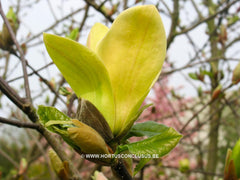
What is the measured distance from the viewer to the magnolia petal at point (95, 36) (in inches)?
17.7

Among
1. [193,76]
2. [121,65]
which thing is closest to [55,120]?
[121,65]

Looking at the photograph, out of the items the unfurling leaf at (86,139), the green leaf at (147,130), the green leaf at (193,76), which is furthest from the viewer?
the green leaf at (193,76)

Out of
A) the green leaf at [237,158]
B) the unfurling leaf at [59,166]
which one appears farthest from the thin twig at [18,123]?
the green leaf at [237,158]

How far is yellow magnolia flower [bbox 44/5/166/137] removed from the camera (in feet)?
1.21

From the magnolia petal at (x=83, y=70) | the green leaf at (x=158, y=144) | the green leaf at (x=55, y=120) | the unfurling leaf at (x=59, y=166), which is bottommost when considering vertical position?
the unfurling leaf at (x=59, y=166)

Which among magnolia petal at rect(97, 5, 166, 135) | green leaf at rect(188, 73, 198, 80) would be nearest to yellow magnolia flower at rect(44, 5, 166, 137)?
magnolia petal at rect(97, 5, 166, 135)

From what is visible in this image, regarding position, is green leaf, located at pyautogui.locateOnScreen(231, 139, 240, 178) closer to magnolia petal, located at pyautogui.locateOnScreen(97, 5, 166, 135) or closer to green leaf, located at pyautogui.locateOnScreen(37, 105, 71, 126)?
magnolia petal, located at pyautogui.locateOnScreen(97, 5, 166, 135)

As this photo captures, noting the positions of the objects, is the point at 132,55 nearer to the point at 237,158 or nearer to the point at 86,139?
the point at 86,139

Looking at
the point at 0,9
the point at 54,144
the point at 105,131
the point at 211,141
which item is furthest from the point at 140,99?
the point at 211,141

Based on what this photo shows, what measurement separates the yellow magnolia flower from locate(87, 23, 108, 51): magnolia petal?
0.05m

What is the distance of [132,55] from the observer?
394 mm

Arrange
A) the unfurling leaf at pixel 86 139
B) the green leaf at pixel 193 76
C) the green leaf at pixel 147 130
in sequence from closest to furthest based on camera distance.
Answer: the unfurling leaf at pixel 86 139 → the green leaf at pixel 147 130 → the green leaf at pixel 193 76

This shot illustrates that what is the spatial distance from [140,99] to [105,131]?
75 mm

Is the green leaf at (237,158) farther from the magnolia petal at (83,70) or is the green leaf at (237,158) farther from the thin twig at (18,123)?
the thin twig at (18,123)
